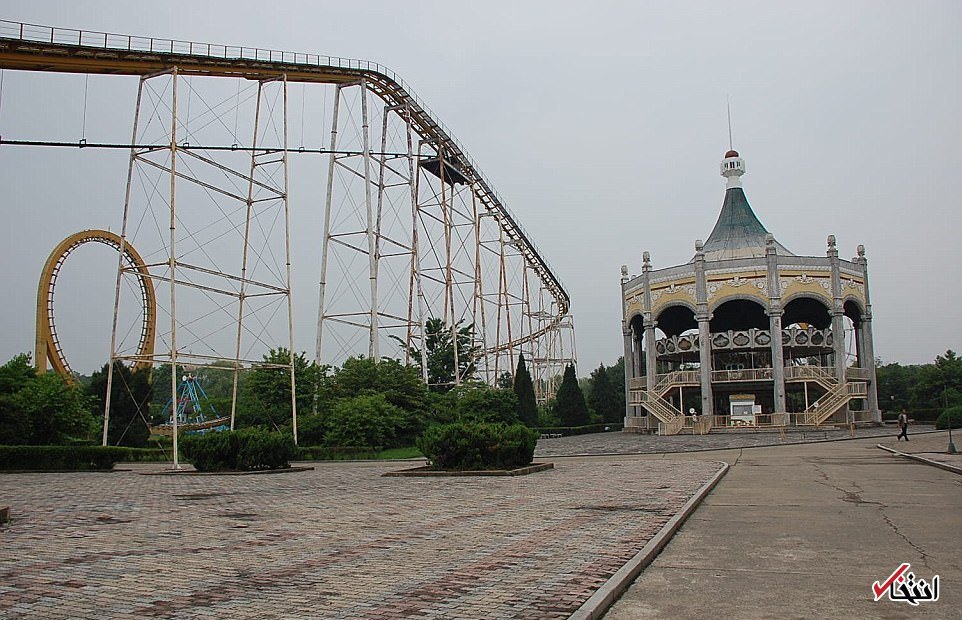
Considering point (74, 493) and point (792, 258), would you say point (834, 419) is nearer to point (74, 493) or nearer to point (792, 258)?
point (792, 258)

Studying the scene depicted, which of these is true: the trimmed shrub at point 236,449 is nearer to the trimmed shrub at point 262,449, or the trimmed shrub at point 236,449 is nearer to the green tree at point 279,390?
the trimmed shrub at point 262,449

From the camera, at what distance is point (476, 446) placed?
70.9ft

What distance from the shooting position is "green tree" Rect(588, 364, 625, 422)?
2729 inches

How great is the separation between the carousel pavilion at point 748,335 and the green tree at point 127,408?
29.7 m

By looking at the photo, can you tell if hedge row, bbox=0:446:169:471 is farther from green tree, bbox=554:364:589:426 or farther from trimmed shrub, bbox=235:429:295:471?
green tree, bbox=554:364:589:426

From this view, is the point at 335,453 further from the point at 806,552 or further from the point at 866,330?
the point at 866,330

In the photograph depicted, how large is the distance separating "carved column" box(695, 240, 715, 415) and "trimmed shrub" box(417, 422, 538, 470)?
3063 cm

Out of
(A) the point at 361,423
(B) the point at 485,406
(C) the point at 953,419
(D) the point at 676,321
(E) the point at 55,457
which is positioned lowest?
(E) the point at 55,457

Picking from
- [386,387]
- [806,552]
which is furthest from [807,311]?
[806,552]

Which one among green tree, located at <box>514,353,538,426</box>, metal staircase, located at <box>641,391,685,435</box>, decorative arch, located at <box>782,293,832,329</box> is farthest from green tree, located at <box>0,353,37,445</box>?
decorative arch, located at <box>782,293,832,329</box>

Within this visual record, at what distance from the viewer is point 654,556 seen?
873 centimetres

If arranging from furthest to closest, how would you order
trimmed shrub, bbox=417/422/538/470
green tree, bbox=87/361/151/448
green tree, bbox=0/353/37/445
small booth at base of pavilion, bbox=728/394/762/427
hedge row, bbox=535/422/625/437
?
hedge row, bbox=535/422/625/437, small booth at base of pavilion, bbox=728/394/762/427, green tree, bbox=87/361/151/448, green tree, bbox=0/353/37/445, trimmed shrub, bbox=417/422/538/470

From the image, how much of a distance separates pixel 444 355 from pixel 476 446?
33228mm

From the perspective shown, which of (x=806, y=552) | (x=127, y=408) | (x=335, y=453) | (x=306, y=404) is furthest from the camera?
(x=127, y=408)
